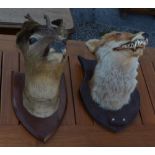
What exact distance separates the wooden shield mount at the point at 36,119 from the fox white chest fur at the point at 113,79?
9 cm

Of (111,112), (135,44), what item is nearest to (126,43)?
(135,44)

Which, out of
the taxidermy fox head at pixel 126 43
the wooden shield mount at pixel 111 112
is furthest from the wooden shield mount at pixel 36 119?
the taxidermy fox head at pixel 126 43

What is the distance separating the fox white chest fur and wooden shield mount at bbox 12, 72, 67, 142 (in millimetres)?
88

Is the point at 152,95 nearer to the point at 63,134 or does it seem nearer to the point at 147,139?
the point at 147,139

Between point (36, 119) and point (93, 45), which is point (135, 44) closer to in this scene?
point (93, 45)

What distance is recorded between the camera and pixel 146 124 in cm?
80

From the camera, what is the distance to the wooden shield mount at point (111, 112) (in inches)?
30.2

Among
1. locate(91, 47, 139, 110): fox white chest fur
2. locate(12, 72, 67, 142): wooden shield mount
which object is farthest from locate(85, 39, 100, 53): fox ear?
locate(12, 72, 67, 142): wooden shield mount

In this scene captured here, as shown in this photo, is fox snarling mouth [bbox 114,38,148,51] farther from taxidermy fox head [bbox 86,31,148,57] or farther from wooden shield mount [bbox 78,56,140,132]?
wooden shield mount [bbox 78,56,140,132]

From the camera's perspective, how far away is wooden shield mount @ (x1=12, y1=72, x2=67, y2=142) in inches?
28.4

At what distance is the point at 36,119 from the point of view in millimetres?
740

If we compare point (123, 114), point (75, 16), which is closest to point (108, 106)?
point (123, 114)

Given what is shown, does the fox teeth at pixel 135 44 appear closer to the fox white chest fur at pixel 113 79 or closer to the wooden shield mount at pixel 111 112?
the fox white chest fur at pixel 113 79

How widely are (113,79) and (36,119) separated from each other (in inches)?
7.2
